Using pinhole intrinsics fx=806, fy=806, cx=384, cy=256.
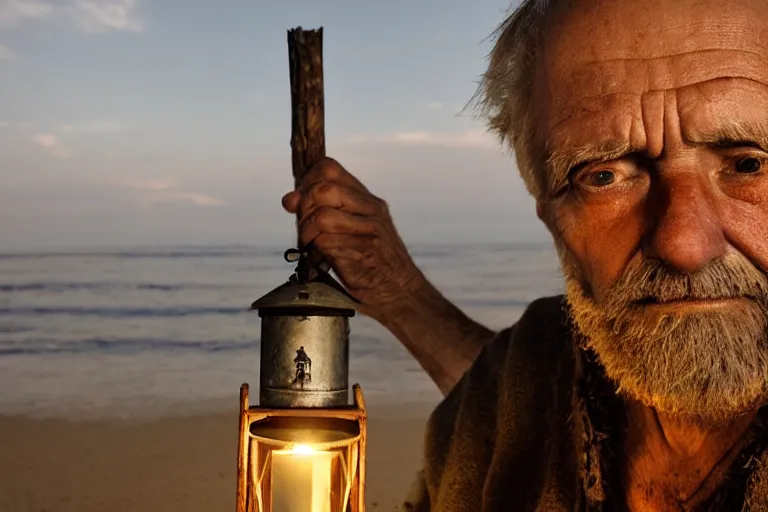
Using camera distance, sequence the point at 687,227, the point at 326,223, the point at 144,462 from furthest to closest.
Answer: the point at 144,462, the point at 326,223, the point at 687,227

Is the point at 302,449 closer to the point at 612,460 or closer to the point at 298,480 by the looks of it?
the point at 298,480

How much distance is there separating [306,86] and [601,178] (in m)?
0.88

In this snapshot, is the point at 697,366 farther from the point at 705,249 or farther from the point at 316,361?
the point at 316,361

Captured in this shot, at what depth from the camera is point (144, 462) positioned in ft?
23.6

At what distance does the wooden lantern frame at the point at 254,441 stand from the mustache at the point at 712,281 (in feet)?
2.20

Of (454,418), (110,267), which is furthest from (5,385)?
(110,267)

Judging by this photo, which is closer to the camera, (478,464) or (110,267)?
(478,464)

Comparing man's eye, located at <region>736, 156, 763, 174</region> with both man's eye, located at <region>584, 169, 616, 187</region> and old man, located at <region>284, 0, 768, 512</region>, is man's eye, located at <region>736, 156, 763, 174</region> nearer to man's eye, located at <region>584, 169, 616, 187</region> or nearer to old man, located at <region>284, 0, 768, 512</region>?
old man, located at <region>284, 0, 768, 512</region>

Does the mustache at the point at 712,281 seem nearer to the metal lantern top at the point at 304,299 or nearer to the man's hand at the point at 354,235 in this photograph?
the metal lantern top at the point at 304,299

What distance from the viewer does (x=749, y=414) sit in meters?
1.75

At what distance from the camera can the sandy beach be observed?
6406 millimetres

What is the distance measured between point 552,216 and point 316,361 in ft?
2.13

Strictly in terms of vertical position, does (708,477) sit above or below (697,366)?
below

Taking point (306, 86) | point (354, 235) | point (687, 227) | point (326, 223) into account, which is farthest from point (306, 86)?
point (687, 227)
